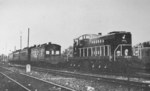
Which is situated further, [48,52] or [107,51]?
[48,52]

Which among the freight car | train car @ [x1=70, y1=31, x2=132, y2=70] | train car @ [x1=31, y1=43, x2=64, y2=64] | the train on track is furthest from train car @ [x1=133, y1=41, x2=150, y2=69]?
train car @ [x1=31, y1=43, x2=64, y2=64]

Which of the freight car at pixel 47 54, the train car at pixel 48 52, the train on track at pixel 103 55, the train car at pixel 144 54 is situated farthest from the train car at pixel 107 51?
the train car at pixel 48 52

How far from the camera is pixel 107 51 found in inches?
910

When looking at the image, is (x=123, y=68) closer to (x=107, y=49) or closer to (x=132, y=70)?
(x=132, y=70)

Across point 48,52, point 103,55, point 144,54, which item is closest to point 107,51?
point 103,55

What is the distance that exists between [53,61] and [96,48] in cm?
900

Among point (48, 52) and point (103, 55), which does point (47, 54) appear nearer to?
point (48, 52)

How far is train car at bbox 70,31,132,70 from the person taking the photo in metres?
20.9

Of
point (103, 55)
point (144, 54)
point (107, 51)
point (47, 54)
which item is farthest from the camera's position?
point (47, 54)

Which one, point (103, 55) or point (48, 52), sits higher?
point (48, 52)

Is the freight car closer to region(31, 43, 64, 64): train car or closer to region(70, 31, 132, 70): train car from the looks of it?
region(31, 43, 64, 64): train car

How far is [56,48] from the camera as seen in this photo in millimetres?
36375

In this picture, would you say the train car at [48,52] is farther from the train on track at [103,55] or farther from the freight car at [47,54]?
the train on track at [103,55]

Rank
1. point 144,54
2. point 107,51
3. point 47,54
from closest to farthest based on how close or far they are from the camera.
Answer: point 144,54
point 107,51
point 47,54
